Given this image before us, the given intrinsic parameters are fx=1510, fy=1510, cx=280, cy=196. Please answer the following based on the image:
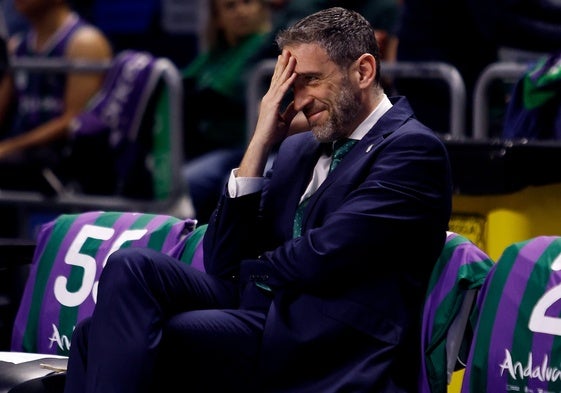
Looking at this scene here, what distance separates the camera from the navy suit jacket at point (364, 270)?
3834 millimetres

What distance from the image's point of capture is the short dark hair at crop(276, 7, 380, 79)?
4.04m

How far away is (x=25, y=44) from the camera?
26.9 ft

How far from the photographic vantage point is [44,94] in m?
7.87

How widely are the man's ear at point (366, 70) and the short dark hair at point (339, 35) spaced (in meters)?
0.02

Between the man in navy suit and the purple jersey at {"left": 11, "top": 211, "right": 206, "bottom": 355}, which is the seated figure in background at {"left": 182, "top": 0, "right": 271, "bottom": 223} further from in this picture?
the man in navy suit

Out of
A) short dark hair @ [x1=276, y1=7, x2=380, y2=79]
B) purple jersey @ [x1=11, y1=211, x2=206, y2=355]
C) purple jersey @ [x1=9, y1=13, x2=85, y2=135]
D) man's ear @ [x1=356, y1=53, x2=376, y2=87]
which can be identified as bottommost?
purple jersey @ [x1=11, y1=211, x2=206, y2=355]

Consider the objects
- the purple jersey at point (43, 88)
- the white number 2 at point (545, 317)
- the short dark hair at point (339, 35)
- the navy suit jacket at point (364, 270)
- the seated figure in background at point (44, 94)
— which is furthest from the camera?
the purple jersey at point (43, 88)

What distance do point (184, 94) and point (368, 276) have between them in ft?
12.9

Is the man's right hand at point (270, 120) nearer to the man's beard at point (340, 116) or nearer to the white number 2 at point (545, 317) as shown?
the man's beard at point (340, 116)

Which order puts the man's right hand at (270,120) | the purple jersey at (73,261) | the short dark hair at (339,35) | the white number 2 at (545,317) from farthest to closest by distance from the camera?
the purple jersey at (73,261) < the man's right hand at (270,120) < the short dark hair at (339,35) < the white number 2 at (545,317)

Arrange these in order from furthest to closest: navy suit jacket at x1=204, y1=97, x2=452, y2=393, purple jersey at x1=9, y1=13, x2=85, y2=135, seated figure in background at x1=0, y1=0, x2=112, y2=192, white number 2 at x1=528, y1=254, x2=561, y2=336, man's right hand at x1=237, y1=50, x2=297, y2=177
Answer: purple jersey at x1=9, y1=13, x2=85, y2=135 < seated figure in background at x1=0, y1=0, x2=112, y2=192 < man's right hand at x1=237, y1=50, x2=297, y2=177 < navy suit jacket at x1=204, y1=97, x2=452, y2=393 < white number 2 at x1=528, y1=254, x2=561, y2=336

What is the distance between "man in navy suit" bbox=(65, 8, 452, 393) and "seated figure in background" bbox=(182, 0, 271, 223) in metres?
2.86

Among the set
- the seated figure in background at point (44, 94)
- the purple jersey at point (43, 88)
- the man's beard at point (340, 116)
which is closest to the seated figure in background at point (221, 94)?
the seated figure in background at point (44, 94)

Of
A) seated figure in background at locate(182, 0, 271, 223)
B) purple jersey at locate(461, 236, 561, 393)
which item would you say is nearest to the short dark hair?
purple jersey at locate(461, 236, 561, 393)
